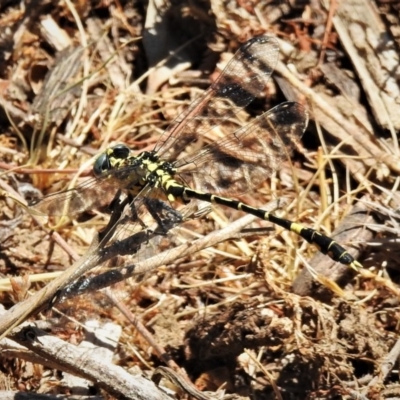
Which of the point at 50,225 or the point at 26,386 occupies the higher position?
the point at 50,225

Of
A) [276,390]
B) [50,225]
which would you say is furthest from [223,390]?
[50,225]

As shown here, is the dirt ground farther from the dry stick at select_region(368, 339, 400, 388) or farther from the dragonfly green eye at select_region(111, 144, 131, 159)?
the dragonfly green eye at select_region(111, 144, 131, 159)

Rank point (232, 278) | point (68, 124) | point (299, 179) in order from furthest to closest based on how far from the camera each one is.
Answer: point (68, 124)
point (299, 179)
point (232, 278)

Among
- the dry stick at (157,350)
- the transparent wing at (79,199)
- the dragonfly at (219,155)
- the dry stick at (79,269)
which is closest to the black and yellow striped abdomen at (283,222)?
the dragonfly at (219,155)

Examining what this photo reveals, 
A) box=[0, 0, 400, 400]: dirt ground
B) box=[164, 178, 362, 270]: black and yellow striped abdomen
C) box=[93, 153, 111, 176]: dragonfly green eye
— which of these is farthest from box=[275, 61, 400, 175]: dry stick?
box=[93, 153, 111, 176]: dragonfly green eye

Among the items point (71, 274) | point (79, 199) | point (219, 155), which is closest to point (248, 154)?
point (219, 155)

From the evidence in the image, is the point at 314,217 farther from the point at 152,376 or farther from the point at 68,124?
the point at 68,124
